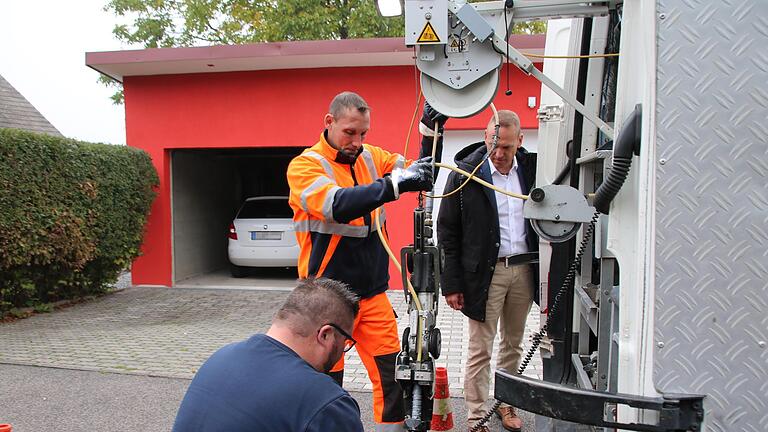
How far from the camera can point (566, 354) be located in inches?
131

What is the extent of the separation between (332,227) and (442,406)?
1.52 meters

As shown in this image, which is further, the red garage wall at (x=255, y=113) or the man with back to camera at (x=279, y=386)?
the red garage wall at (x=255, y=113)

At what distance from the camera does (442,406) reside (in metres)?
3.83

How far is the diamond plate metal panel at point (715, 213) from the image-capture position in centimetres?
140

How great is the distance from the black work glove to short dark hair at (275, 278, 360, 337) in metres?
0.90

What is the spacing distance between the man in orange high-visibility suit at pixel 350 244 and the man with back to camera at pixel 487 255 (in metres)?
0.67

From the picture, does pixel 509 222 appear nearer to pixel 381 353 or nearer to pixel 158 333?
pixel 381 353

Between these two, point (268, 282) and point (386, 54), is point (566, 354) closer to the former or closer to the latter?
point (386, 54)

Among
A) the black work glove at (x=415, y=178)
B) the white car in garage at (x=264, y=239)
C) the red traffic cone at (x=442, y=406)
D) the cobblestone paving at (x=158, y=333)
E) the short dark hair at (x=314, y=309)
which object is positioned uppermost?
the black work glove at (x=415, y=178)

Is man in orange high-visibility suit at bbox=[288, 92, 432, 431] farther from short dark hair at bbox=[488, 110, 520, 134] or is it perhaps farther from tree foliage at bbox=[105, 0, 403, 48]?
tree foliage at bbox=[105, 0, 403, 48]

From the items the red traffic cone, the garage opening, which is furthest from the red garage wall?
the red traffic cone

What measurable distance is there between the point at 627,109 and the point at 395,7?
1312mm

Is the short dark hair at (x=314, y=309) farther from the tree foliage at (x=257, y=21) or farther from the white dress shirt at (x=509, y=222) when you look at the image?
the tree foliage at (x=257, y=21)

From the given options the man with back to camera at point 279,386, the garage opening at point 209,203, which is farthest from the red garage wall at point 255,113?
the man with back to camera at point 279,386
